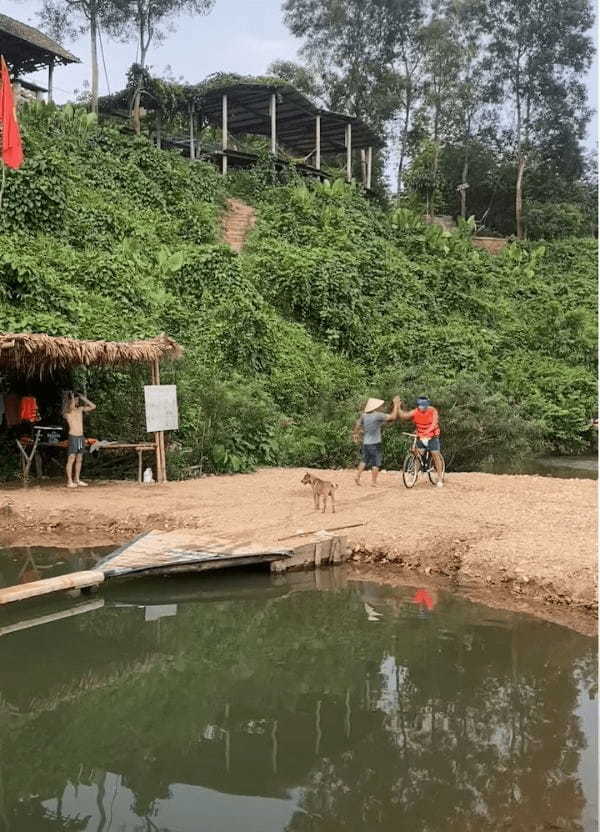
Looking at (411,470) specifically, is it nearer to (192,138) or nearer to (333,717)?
(333,717)

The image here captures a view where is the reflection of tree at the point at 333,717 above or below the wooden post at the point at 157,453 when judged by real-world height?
below

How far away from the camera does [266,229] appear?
68.4ft

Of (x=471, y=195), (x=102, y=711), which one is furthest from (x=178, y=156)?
(x=102, y=711)

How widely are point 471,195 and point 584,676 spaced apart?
28.8 m

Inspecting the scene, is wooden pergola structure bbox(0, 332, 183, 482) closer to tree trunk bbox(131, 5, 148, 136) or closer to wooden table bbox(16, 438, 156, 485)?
wooden table bbox(16, 438, 156, 485)

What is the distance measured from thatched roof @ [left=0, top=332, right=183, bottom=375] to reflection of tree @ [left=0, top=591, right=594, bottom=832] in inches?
202

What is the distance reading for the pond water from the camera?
135 inches

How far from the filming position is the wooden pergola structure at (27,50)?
21.7 meters

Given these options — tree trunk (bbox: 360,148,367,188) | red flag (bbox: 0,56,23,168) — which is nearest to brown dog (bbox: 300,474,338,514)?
red flag (bbox: 0,56,23,168)

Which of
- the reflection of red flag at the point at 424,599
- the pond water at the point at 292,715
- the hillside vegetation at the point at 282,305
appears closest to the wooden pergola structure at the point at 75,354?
the hillside vegetation at the point at 282,305

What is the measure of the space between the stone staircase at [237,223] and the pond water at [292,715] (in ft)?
50.7

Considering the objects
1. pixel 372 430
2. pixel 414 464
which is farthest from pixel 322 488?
pixel 414 464

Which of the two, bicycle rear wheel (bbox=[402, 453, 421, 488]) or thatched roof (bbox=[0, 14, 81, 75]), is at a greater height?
thatched roof (bbox=[0, 14, 81, 75])

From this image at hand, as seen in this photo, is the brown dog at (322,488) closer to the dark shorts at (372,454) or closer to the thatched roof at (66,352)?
the dark shorts at (372,454)
